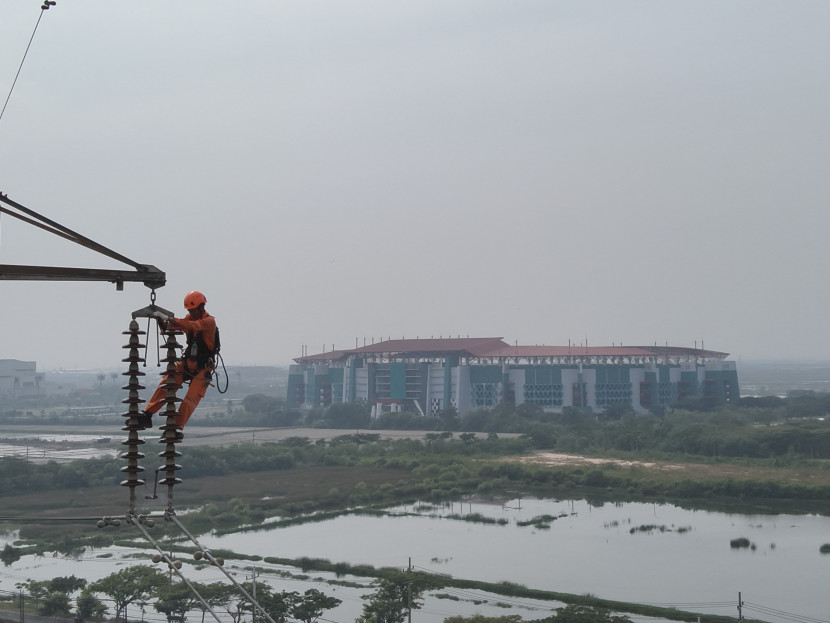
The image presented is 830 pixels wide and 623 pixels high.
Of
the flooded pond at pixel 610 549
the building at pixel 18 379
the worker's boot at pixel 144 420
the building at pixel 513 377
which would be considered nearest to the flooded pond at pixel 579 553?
the flooded pond at pixel 610 549

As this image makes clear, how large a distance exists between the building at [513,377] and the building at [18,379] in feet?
84.0

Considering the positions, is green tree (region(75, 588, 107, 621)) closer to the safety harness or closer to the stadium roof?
the safety harness

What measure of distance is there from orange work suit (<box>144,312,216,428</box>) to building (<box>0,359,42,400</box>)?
2240 inches

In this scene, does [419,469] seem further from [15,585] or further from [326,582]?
[15,585]

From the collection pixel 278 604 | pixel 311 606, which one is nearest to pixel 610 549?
pixel 311 606

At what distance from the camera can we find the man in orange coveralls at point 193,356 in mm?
2520

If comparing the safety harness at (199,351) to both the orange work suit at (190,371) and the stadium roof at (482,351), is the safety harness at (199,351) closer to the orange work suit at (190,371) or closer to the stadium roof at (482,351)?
the orange work suit at (190,371)

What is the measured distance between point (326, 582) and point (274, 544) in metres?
2.64

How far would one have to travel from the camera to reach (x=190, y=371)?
259cm

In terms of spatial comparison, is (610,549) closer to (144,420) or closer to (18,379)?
(144,420)

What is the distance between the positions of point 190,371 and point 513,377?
110 ft

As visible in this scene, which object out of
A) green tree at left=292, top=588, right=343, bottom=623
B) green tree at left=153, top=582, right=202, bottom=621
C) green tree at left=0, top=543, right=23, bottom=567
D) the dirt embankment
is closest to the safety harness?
green tree at left=292, top=588, right=343, bottom=623

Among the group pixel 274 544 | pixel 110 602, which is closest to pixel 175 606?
pixel 110 602

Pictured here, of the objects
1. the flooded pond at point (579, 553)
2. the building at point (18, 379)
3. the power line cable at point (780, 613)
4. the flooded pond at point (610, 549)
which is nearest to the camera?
the power line cable at point (780, 613)
